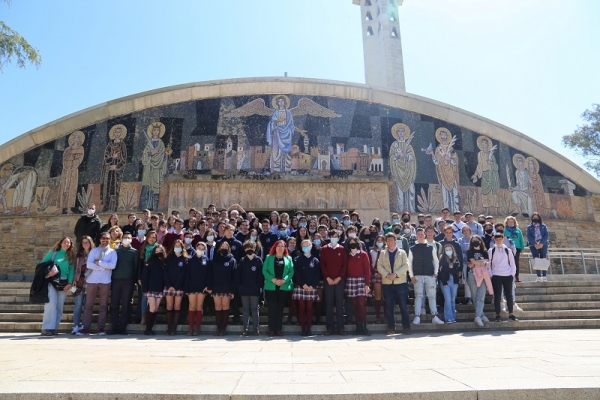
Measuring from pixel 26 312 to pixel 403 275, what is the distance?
7.77m

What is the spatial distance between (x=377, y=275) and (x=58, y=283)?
5.73 meters

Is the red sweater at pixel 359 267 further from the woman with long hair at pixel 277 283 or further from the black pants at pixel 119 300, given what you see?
the black pants at pixel 119 300

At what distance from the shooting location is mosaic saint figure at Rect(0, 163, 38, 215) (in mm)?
15547

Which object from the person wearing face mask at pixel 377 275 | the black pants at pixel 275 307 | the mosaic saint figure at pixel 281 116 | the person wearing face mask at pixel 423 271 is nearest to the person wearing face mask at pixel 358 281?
the person wearing face mask at pixel 377 275

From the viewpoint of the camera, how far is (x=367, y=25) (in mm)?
41469

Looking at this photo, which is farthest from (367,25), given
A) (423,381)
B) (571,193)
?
(423,381)

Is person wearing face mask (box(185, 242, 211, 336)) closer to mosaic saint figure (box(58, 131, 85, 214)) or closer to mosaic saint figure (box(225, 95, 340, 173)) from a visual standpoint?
mosaic saint figure (box(225, 95, 340, 173))

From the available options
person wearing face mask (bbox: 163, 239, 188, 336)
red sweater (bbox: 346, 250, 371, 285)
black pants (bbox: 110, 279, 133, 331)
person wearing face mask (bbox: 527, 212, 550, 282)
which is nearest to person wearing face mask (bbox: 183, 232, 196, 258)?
person wearing face mask (bbox: 163, 239, 188, 336)

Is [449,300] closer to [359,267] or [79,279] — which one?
[359,267]

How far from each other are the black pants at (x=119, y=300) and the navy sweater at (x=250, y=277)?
2055 mm

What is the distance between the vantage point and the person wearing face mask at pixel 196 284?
6.90m

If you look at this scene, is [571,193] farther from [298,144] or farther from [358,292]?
[358,292]

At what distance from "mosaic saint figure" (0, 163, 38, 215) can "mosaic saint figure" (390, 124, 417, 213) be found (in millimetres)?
14300

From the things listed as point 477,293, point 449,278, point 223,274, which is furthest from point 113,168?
point 477,293
